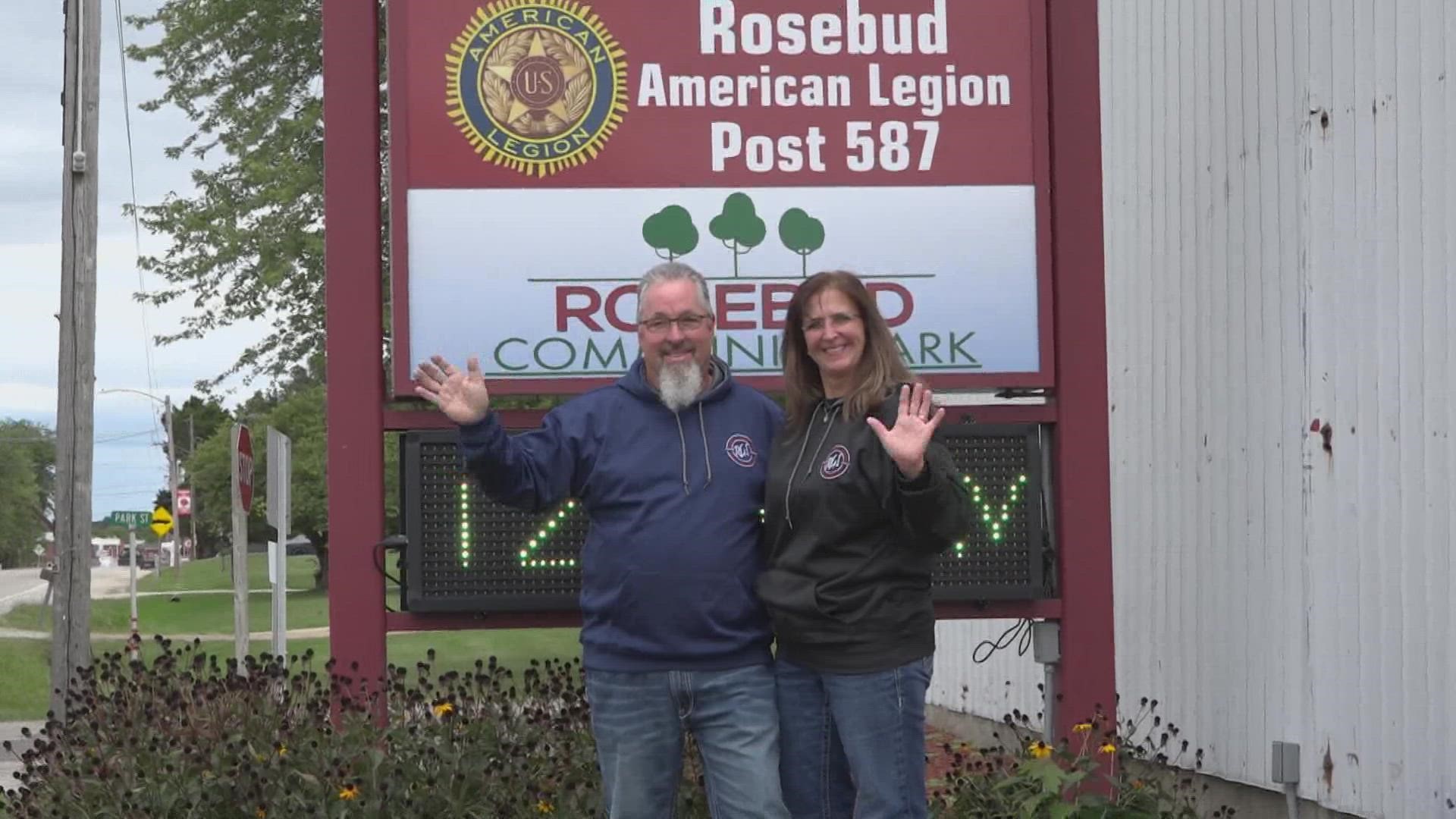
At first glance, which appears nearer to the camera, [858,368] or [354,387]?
[858,368]

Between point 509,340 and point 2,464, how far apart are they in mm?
130241

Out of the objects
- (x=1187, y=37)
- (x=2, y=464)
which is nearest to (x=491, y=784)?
(x=1187, y=37)

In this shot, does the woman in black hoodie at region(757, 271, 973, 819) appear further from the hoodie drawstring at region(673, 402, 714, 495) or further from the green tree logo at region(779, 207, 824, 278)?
the green tree logo at region(779, 207, 824, 278)

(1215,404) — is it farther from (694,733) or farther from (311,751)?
(311,751)

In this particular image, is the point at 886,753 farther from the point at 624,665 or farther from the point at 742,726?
the point at 624,665

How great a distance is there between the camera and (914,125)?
21.9 ft

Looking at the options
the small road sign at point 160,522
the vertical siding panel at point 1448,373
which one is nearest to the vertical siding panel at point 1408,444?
the vertical siding panel at point 1448,373

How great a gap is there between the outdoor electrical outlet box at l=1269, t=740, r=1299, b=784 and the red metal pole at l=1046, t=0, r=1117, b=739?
29.9 inches

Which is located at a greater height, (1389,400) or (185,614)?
(1389,400)

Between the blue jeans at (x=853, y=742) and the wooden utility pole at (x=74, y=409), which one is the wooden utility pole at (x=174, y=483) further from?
the blue jeans at (x=853, y=742)

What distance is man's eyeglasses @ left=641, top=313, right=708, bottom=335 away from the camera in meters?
4.70

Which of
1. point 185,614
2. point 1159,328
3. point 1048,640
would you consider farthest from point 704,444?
point 185,614

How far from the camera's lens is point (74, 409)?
1520 cm

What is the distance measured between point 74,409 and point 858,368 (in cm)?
1196
